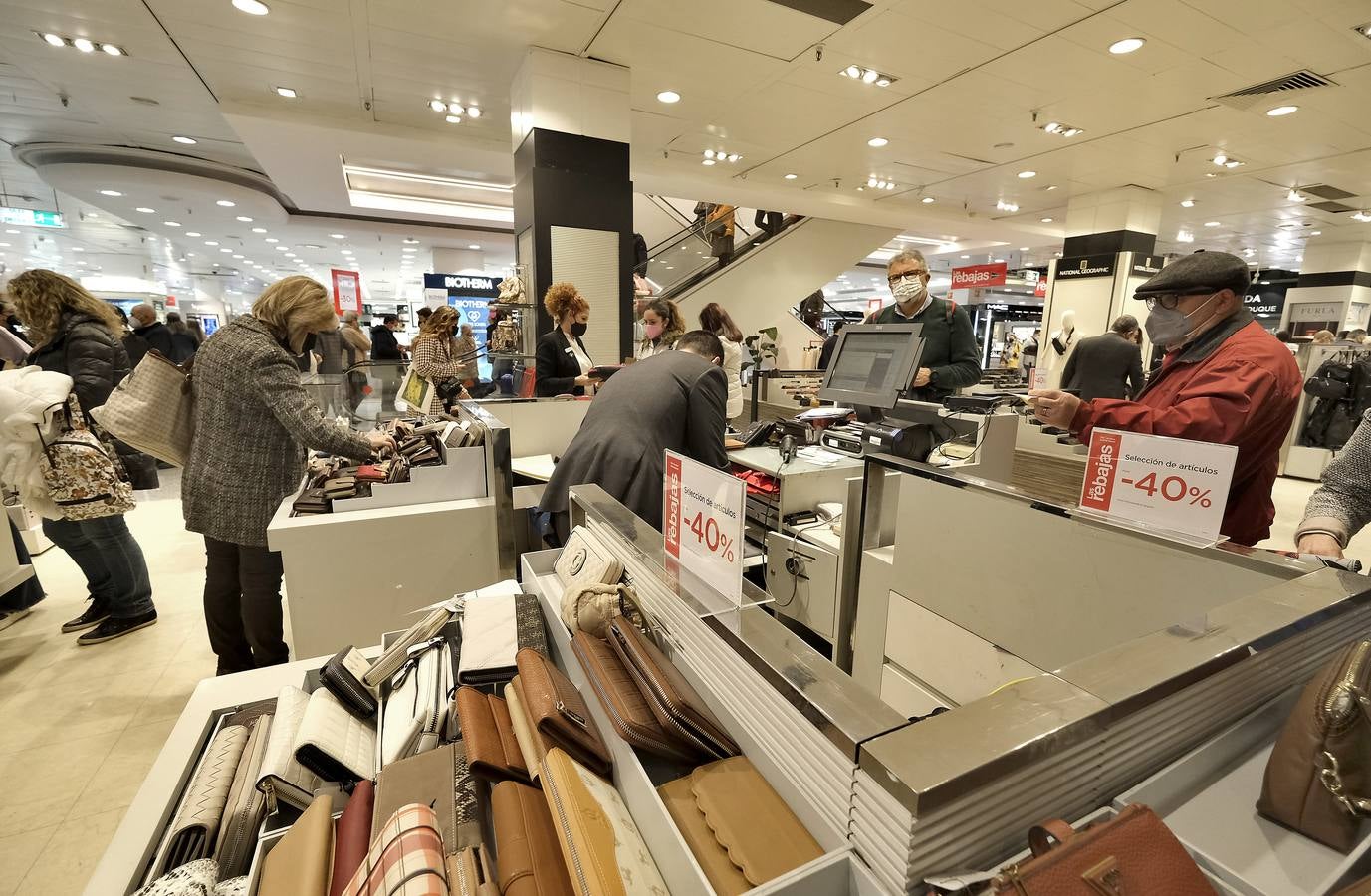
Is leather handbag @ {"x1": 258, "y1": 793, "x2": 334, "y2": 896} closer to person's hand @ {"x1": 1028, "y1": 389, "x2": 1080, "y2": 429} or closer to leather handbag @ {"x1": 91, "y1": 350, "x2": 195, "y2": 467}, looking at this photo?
person's hand @ {"x1": 1028, "y1": 389, "x2": 1080, "y2": 429}

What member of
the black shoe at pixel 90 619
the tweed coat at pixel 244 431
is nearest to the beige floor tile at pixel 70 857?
the tweed coat at pixel 244 431

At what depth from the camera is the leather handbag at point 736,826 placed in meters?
0.67

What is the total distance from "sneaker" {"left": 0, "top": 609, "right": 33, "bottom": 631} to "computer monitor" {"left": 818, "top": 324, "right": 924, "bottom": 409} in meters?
4.45

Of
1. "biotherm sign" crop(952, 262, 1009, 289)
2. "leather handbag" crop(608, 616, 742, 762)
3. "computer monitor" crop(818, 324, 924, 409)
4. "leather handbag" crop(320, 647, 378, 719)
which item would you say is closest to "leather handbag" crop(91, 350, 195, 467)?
"leather handbag" crop(320, 647, 378, 719)

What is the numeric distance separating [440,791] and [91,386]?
329 cm

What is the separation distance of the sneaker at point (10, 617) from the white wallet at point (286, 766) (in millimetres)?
3476

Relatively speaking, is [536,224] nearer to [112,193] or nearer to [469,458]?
[469,458]

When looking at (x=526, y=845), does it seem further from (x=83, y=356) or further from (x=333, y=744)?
(x=83, y=356)

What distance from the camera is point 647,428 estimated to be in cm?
214

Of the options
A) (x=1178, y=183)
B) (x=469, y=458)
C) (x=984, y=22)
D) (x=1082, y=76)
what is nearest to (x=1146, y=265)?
(x=1178, y=183)

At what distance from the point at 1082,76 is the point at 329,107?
21.6 feet

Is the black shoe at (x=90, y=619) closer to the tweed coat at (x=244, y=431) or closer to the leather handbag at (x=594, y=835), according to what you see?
the tweed coat at (x=244, y=431)

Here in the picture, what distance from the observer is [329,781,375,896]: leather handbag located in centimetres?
81

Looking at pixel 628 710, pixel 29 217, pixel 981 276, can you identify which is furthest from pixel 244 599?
pixel 981 276
